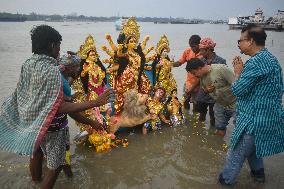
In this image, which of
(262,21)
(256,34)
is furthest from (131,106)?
(262,21)

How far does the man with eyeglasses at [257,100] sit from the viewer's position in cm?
335

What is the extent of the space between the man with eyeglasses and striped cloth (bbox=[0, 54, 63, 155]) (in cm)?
204

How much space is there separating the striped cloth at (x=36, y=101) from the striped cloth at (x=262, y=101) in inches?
80.3

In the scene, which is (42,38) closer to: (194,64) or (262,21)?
(194,64)

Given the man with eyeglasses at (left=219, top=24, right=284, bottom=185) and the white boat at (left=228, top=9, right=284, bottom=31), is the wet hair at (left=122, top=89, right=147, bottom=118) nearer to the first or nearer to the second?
the man with eyeglasses at (left=219, top=24, right=284, bottom=185)

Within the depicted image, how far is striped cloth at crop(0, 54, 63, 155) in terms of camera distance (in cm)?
279

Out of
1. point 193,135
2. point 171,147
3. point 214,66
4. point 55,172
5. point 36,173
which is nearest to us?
point 55,172

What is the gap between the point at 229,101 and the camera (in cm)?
508

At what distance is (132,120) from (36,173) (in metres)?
2.16

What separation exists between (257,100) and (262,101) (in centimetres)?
6

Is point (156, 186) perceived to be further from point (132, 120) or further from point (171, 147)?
point (132, 120)

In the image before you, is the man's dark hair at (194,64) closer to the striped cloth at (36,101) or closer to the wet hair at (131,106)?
the wet hair at (131,106)

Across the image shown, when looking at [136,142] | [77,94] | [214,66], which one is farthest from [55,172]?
[214,66]

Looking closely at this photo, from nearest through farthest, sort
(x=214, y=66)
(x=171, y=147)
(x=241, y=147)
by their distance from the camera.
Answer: (x=241, y=147) < (x=214, y=66) < (x=171, y=147)
